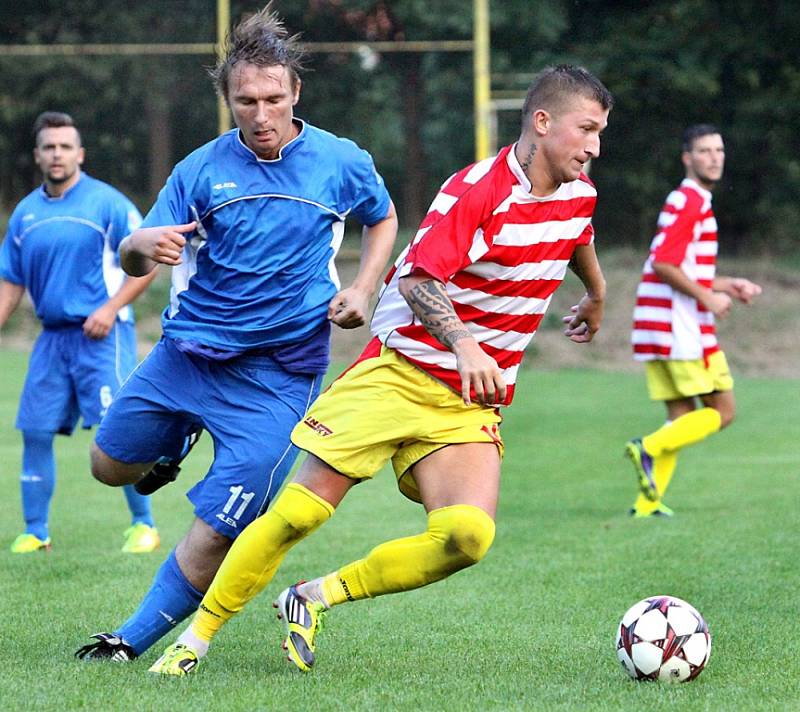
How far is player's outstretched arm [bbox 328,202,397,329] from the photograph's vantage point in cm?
473

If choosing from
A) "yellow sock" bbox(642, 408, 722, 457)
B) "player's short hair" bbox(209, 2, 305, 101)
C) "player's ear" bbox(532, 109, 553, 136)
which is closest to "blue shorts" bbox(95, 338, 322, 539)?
"player's short hair" bbox(209, 2, 305, 101)

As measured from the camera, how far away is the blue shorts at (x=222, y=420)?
16.0ft

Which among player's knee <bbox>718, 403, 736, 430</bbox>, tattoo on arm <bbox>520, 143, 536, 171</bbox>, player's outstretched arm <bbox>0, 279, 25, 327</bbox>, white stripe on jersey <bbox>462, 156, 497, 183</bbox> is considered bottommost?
player's knee <bbox>718, 403, 736, 430</bbox>

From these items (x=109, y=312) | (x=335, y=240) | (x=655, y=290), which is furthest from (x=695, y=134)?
(x=335, y=240)

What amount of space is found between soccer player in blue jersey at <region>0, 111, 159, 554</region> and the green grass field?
1.48 ft

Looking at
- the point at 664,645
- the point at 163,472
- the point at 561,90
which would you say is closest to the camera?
→ the point at 664,645

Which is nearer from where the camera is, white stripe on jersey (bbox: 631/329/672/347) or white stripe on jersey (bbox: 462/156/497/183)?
white stripe on jersey (bbox: 462/156/497/183)

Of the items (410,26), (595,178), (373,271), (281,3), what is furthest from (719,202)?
(373,271)

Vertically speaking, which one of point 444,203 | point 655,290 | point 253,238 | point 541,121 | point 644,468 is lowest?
point 644,468

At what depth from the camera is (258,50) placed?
191 inches

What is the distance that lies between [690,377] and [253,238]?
4.62 m

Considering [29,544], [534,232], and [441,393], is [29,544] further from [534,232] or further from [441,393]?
[534,232]

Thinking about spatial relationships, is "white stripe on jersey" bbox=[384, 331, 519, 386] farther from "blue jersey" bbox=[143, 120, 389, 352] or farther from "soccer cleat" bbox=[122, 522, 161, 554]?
"soccer cleat" bbox=[122, 522, 161, 554]

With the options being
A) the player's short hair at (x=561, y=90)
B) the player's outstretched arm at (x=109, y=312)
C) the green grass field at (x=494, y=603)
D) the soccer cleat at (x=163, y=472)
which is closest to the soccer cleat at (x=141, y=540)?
the green grass field at (x=494, y=603)
